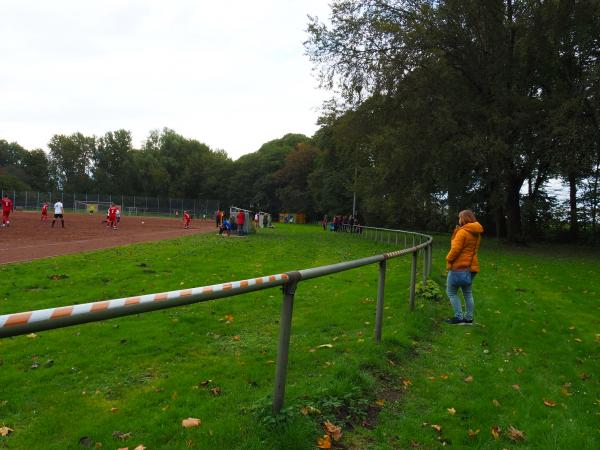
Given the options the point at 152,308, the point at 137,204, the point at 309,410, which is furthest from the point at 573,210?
the point at 137,204

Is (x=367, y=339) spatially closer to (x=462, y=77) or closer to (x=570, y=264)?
(x=570, y=264)

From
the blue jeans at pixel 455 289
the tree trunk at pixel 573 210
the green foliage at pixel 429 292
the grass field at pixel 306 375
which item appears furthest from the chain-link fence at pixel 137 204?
the blue jeans at pixel 455 289

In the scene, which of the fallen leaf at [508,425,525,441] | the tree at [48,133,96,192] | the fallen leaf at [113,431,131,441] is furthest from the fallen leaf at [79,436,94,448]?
the tree at [48,133,96,192]

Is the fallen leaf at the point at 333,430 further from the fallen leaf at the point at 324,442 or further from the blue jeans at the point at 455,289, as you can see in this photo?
the blue jeans at the point at 455,289

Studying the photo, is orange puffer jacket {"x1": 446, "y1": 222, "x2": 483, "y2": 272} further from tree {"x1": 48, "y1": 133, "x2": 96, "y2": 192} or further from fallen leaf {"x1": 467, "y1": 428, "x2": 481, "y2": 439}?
tree {"x1": 48, "y1": 133, "x2": 96, "y2": 192}

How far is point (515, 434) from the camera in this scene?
3.81m

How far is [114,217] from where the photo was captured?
107 feet

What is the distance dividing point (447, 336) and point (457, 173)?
21139 mm

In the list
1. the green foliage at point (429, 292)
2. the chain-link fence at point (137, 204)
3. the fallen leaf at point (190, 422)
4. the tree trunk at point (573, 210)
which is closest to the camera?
the fallen leaf at point (190, 422)

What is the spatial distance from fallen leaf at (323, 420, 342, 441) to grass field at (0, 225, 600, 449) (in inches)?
2.0

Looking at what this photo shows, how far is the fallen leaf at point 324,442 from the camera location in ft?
11.0

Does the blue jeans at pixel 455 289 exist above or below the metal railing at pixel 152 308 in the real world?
below

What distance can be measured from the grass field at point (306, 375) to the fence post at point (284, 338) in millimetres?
143

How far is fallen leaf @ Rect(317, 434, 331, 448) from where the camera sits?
334 cm
